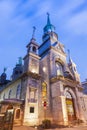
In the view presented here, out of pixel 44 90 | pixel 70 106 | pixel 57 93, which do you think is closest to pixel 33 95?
pixel 44 90

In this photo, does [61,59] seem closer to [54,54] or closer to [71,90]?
[54,54]

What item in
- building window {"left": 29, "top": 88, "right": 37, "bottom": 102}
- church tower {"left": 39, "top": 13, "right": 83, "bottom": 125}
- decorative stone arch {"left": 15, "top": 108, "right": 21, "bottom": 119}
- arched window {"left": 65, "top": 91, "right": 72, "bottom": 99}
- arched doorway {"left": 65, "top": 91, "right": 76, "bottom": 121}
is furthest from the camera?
arched window {"left": 65, "top": 91, "right": 72, "bottom": 99}

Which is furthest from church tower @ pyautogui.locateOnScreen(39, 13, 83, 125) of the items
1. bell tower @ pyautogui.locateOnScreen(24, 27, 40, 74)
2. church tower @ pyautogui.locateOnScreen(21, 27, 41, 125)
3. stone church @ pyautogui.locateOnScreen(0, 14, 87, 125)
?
bell tower @ pyautogui.locateOnScreen(24, 27, 40, 74)

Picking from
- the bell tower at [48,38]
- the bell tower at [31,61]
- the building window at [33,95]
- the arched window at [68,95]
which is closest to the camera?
the building window at [33,95]

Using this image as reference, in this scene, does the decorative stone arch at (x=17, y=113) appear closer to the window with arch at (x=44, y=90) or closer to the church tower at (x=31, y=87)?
the church tower at (x=31, y=87)

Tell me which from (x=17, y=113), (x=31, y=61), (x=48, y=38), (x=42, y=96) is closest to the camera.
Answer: (x=17, y=113)

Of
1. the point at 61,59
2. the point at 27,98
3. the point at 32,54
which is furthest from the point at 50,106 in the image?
the point at 61,59

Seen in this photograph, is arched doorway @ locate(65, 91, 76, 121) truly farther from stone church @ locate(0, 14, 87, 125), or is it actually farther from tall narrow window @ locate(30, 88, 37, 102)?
tall narrow window @ locate(30, 88, 37, 102)

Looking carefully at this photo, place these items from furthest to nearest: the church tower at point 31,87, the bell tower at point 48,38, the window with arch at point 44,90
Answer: the bell tower at point 48,38 < the window with arch at point 44,90 < the church tower at point 31,87

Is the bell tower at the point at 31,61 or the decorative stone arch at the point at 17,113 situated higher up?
the bell tower at the point at 31,61

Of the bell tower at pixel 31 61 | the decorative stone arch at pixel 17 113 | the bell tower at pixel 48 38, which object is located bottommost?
the decorative stone arch at pixel 17 113

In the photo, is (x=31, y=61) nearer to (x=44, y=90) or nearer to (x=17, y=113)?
(x=44, y=90)

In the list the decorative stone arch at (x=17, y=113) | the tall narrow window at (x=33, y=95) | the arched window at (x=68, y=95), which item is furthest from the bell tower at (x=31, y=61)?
the arched window at (x=68, y=95)

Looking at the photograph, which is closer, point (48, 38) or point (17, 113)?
point (17, 113)
